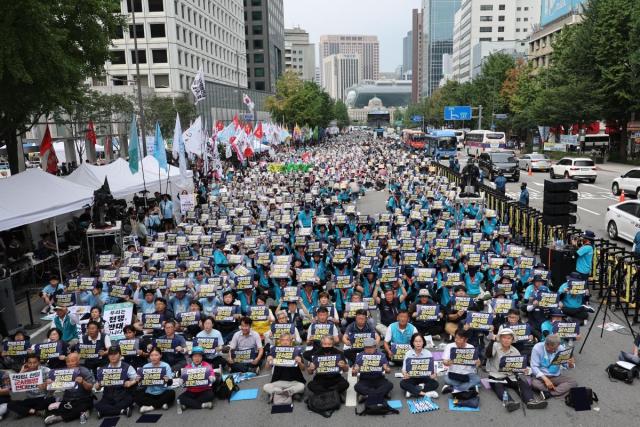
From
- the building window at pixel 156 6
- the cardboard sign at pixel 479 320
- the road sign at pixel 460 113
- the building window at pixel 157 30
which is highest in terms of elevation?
the building window at pixel 156 6

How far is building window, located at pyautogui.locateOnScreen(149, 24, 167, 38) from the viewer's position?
64.4 meters

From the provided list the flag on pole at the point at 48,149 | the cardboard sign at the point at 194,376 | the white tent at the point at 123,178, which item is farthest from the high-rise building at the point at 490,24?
the cardboard sign at the point at 194,376

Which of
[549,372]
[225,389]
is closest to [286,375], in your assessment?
[225,389]

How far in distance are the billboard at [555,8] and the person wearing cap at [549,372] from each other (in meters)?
72.2

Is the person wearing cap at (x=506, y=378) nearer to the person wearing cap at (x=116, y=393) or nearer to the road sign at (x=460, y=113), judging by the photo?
the person wearing cap at (x=116, y=393)

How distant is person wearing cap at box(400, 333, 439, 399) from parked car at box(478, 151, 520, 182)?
108ft

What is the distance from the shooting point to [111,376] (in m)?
9.30

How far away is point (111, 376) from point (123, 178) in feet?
54.3

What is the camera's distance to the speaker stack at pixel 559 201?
52.2 feet

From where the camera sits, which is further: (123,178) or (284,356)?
(123,178)

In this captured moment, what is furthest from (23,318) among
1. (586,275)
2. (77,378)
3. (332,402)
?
(586,275)

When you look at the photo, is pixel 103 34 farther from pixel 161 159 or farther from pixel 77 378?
pixel 77 378

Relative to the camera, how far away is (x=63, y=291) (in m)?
→ 14.1

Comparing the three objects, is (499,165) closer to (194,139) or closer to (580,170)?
(580,170)
